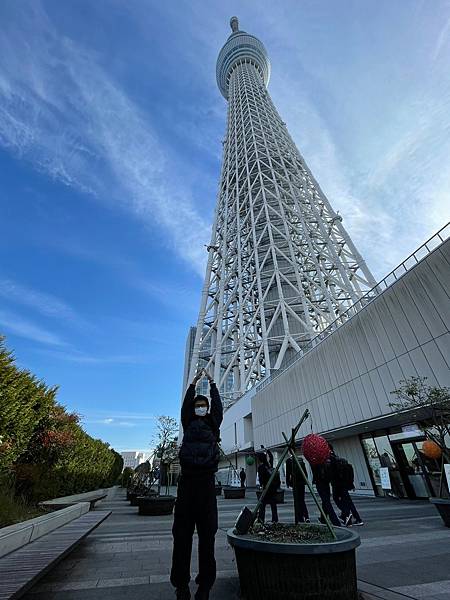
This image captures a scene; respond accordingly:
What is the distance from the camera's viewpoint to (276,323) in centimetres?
3834

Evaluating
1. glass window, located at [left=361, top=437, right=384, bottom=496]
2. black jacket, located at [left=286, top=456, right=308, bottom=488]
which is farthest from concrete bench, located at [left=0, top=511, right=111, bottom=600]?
glass window, located at [left=361, top=437, right=384, bottom=496]

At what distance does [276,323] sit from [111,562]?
3483cm

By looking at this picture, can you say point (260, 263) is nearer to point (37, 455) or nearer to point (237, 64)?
point (37, 455)

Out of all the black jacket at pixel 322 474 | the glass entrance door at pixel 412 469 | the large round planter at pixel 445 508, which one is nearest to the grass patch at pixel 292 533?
the black jacket at pixel 322 474

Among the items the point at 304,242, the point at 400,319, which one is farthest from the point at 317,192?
the point at 400,319

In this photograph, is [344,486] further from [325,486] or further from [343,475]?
[325,486]

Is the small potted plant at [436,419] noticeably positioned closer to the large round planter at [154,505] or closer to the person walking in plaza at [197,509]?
the person walking in plaza at [197,509]

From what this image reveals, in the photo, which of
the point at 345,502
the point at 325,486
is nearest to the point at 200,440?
the point at 325,486

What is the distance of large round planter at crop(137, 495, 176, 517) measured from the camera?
10.2m

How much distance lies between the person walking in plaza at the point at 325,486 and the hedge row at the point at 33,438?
7294 millimetres

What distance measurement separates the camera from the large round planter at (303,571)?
253 cm

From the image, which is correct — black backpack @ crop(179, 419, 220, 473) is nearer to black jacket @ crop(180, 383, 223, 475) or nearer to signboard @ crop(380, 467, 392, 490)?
black jacket @ crop(180, 383, 223, 475)

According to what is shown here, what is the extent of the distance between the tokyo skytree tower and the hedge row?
765 inches

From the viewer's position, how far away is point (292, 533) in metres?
3.37
